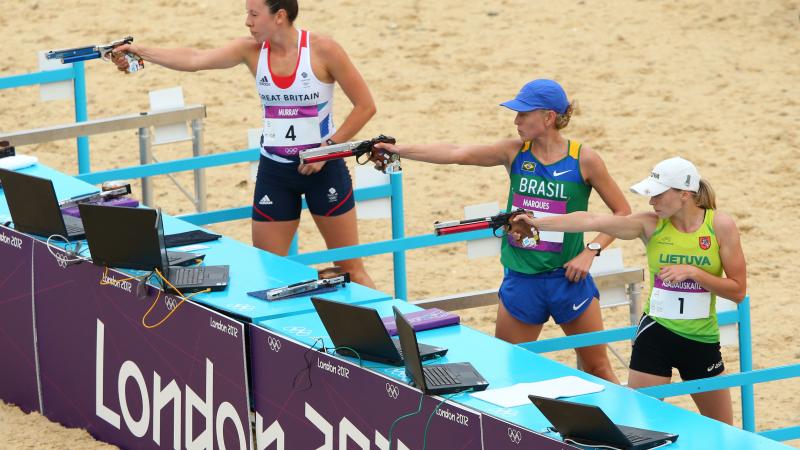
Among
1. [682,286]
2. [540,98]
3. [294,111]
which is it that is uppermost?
[540,98]

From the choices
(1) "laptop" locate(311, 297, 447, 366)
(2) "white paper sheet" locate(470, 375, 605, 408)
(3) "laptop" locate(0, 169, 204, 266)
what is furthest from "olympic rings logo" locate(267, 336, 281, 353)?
(3) "laptop" locate(0, 169, 204, 266)

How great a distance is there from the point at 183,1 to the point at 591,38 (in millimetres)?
4564

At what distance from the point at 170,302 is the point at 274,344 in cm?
78

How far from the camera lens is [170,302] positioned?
25.9ft

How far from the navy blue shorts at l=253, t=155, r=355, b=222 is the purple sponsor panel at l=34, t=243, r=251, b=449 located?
1300 mm

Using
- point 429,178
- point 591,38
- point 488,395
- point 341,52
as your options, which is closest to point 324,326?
point 488,395

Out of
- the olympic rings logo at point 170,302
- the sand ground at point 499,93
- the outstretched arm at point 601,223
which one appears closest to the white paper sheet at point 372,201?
the sand ground at point 499,93

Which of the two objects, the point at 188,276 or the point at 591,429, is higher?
the point at 188,276

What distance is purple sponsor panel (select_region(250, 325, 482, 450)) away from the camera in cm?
660

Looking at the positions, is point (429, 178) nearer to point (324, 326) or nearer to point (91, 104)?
point (91, 104)

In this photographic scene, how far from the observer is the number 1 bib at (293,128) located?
9188 mm

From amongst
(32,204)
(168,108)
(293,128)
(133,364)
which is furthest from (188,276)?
(168,108)

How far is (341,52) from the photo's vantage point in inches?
360

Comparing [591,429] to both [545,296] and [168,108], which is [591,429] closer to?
[545,296]
